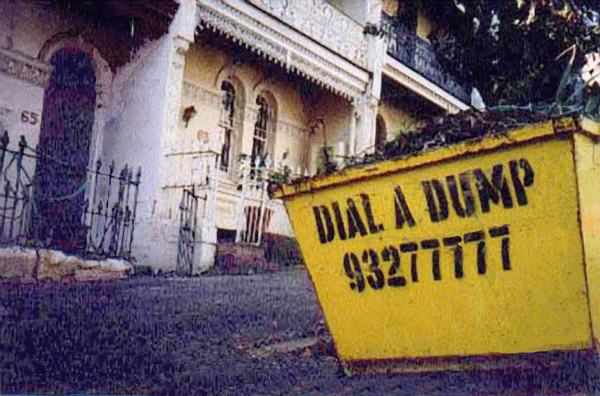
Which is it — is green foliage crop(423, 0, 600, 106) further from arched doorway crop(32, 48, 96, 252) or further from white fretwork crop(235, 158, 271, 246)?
arched doorway crop(32, 48, 96, 252)

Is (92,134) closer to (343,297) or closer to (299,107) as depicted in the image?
(299,107)

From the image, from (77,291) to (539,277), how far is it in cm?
481

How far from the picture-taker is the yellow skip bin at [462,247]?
2.80m

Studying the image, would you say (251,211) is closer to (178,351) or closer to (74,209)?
(74,209)

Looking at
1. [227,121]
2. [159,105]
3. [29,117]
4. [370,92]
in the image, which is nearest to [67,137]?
[29,117]

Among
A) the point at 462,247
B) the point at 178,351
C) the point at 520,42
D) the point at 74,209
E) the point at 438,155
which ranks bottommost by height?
the point at 178,351

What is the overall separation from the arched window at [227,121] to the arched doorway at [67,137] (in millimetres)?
3193

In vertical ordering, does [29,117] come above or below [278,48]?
below

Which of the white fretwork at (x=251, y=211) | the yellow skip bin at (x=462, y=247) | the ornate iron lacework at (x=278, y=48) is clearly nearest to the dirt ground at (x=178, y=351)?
the yellow skip bin at (x=462, y=247)

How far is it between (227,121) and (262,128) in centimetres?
130

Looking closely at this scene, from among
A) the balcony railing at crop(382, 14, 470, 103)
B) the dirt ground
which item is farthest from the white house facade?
the dirt ground

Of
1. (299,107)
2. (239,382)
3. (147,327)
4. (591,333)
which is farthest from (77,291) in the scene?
(299,107)

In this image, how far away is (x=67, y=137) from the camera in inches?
429

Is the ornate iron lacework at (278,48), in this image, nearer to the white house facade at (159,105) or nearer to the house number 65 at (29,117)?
the white house facade at (159,105)
